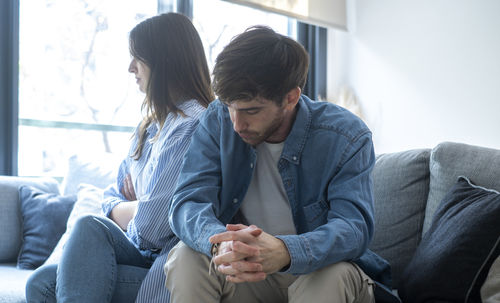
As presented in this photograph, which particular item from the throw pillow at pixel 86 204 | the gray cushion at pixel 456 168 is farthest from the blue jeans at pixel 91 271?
the gray cushion at pixel 456 168

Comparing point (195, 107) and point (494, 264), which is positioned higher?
point (195, 107)

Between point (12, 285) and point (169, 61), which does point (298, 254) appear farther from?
point (12, 285)

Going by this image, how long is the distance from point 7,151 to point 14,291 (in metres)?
1.19

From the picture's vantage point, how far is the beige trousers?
121cm

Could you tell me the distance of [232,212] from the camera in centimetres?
151

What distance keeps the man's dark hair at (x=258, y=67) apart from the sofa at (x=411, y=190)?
72 cm

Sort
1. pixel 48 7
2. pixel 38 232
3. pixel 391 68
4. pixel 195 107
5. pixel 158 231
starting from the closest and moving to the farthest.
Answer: pixel 158 231 → pixel 195 107 → pixel 38 232 → pixel 48 7 → pixel 391 68

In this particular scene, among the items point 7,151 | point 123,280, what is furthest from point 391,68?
point 123,280

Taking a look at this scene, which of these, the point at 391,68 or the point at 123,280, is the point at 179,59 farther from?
the point at 391,68

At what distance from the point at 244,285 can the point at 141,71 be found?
813mm

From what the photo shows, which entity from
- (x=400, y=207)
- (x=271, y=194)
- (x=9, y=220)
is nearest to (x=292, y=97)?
(x=271, y=194)

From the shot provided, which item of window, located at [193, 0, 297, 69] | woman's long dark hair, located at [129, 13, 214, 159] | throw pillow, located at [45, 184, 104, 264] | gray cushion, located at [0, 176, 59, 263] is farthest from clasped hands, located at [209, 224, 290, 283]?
window, located at [193, 0, 297, 69]

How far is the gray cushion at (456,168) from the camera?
1.81m

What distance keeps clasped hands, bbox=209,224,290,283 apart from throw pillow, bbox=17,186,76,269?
55.2 inches
